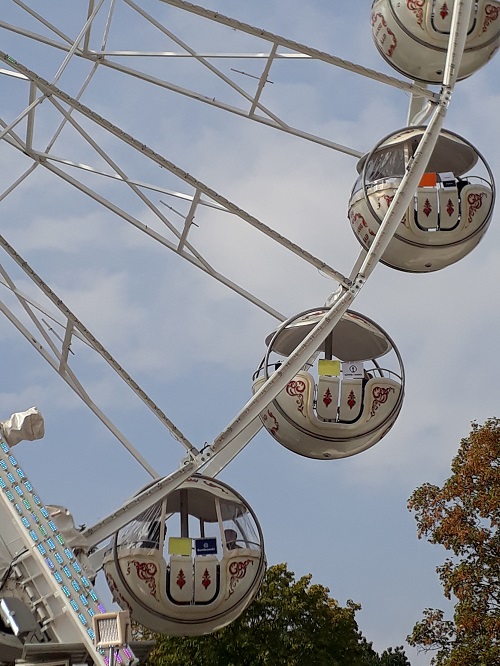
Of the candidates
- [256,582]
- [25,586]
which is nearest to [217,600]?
[256,582]

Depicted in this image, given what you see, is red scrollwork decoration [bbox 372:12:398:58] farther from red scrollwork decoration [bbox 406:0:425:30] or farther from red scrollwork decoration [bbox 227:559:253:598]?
red scrollwork decoration [bbox 227:559:253:598]

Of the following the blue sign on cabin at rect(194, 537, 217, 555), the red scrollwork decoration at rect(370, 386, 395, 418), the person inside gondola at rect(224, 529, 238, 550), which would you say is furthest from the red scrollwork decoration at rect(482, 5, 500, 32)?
the blue sign on cabin at rect(194, 537, 217, 555)

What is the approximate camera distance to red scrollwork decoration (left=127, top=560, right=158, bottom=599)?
37.9ft

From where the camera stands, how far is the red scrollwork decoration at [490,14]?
42.2ft

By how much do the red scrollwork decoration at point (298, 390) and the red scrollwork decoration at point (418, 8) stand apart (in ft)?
12.6

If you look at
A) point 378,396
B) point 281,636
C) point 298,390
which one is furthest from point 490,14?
point 281,636

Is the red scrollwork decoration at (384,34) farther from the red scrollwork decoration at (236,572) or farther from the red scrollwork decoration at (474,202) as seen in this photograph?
the red scrollwork decoration at (236,572)

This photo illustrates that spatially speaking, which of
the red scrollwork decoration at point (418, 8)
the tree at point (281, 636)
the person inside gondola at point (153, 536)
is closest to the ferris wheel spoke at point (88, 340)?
the person inside gondola at point (153, 536)

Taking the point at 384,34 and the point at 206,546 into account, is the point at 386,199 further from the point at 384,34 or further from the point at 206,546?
the point at 206,546

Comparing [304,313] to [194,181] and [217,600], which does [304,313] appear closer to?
[194,181]

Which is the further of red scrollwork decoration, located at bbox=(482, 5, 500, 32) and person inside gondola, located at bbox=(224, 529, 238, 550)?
red scrollwork decoration, located at bbox=(482, 5, 500, 32)

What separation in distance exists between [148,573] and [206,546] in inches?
22.8

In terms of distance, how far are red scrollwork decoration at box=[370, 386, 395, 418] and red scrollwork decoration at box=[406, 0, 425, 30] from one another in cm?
370

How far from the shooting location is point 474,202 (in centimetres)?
1295
